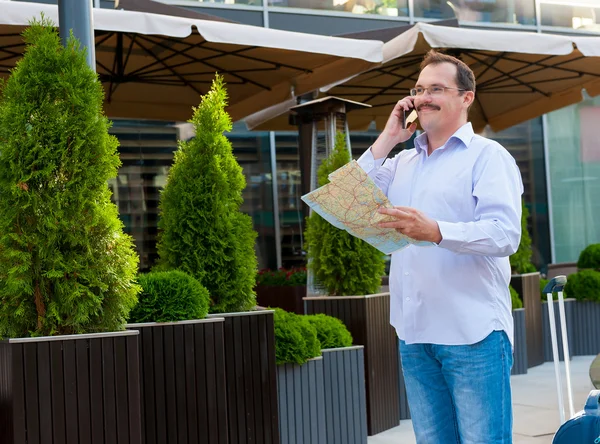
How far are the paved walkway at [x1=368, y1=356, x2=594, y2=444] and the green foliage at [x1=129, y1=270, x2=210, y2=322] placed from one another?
2267 millimetres

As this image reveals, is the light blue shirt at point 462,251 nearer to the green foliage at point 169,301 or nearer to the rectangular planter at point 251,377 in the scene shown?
the green foliage at point 169,301

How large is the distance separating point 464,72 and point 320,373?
312 cm

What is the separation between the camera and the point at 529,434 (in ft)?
19.8

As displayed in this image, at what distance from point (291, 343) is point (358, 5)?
25.6 feet

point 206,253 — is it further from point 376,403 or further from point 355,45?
point 355,45

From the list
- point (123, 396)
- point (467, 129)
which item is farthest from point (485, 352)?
point (123, 396)

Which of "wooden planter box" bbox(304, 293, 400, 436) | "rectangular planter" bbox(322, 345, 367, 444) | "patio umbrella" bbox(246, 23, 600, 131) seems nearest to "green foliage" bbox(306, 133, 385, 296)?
"wooden planter box" bbox(304, 293, 400, 436)

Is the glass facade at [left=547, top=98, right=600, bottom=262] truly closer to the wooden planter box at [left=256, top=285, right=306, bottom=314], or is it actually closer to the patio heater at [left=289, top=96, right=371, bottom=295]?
the wooden planter box at [left=256, top=285, right=306, bottom=314]

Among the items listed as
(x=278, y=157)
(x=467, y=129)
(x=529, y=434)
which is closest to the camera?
(x=467, y=129)

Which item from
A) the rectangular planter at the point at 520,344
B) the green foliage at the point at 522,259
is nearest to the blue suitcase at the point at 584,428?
the rectangular planter at the point at 520,344

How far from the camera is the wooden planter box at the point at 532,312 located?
905 cm

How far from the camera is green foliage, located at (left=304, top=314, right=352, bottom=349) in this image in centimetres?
563

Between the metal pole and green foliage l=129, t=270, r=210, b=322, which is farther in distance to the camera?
green foliage l=129, t=270, r=210, b=322

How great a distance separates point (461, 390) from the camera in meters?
2.43
